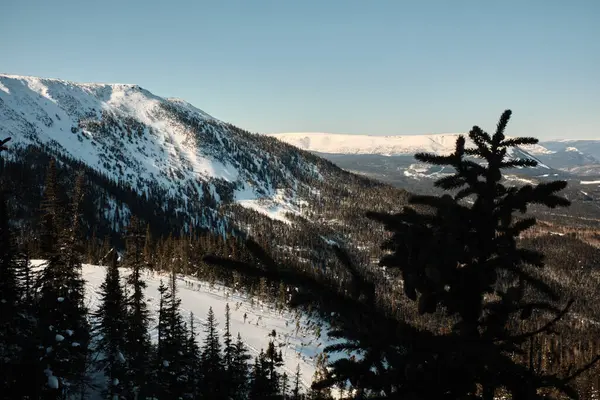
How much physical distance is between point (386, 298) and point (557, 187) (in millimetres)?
159552

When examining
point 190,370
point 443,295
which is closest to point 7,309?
point 190,370

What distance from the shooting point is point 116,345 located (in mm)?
34906

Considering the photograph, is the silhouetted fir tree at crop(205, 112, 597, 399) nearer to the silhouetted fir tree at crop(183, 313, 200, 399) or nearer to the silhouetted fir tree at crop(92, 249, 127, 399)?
the silhouetted fir tree at crop(92, 249, 127, 399)

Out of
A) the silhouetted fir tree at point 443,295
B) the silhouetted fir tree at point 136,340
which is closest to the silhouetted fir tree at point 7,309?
the silhouetted fir tree at point 136,340

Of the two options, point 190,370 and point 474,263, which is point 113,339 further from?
point 474,263

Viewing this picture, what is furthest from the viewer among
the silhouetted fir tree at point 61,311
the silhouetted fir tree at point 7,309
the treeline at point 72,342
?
the silhouetted fir tree at point 61,311

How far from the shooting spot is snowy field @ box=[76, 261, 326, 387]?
73438 mm

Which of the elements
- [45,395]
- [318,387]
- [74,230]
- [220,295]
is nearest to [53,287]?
[74,230]

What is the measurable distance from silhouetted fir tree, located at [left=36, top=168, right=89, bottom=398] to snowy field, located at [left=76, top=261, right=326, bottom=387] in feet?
78.9

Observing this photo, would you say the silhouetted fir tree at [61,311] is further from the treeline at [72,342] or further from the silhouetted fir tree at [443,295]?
the silhouetted fir tree at [443,295]

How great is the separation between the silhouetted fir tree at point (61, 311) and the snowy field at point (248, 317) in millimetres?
24054

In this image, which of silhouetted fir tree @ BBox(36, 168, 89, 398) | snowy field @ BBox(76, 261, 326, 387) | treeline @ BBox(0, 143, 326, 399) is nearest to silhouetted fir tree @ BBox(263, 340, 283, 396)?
treeline @ BBox(0, 143, 326, 399)

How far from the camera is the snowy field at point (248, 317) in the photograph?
241 feet

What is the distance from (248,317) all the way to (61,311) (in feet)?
204
